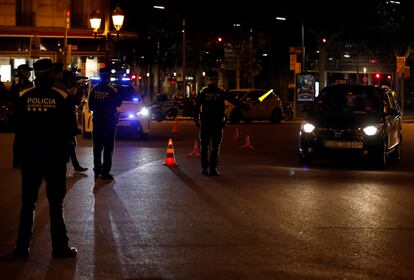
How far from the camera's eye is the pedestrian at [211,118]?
14.6m

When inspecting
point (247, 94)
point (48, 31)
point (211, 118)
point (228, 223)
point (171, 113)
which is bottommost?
point (228, 223)

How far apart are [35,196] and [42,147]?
0.48 m

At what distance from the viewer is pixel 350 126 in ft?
53.9

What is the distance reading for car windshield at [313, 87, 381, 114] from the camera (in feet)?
56.8

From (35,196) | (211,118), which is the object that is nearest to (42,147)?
(35,196)

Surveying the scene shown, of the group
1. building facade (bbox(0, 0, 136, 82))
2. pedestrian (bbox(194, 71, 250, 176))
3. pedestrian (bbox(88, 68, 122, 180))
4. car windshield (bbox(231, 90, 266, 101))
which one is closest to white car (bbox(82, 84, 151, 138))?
pedestrian (bbox(194, 71, 250, 176))

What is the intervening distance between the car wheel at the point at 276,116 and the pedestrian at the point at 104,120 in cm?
2279

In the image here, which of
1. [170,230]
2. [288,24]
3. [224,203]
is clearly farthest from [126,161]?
[288,24]

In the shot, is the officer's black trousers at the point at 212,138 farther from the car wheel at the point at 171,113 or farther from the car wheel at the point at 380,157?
the car wheel at the point at 171,113

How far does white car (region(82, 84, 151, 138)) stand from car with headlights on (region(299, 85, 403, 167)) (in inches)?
290

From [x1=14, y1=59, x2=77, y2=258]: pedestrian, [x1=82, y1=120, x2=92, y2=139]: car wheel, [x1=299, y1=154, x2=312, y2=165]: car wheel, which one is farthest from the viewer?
[x1=82, y1=120, x2=92, y2=139]: car wheel

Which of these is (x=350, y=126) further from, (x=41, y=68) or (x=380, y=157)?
(x=41, y=68)

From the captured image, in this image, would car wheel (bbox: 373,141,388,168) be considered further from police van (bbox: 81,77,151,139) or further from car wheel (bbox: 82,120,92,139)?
car wheel (bbox: 82,120,92,139)

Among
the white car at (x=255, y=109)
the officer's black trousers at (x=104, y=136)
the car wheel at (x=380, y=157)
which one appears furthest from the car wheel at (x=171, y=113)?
the officer's black trousers at (x=104, y=136)
